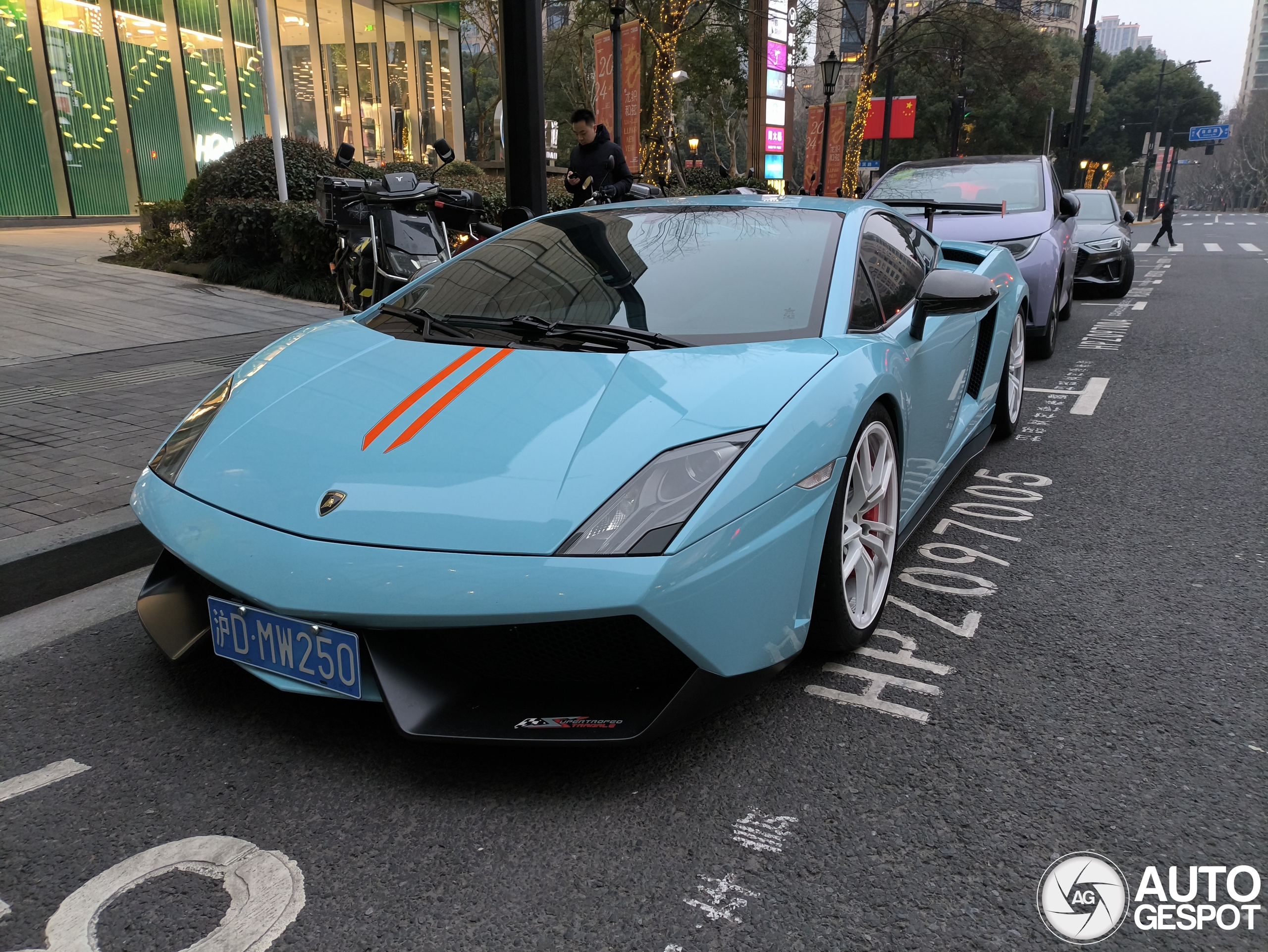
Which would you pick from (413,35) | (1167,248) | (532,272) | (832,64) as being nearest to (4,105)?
(413,35)

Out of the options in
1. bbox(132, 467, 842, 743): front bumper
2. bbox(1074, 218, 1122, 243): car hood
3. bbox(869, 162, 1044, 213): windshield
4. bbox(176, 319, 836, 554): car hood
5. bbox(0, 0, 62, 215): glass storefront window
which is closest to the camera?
bbox(132, 467, 842, 743): front bumper

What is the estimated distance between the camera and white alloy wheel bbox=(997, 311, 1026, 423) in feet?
15.5

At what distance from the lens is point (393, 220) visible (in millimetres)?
5996

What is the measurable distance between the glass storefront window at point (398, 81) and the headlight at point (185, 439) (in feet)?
82.2

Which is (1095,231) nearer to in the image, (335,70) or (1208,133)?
(335,70)

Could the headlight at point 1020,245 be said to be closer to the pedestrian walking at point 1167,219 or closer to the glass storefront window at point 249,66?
the glass storefront window at point 249,66

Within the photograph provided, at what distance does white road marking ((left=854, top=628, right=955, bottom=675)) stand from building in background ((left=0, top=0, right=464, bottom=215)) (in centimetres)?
1280

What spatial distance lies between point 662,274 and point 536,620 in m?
1.46

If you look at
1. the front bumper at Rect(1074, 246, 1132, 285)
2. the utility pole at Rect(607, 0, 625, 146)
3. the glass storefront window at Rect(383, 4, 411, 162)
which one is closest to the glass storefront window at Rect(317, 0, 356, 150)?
the glass storefront window at Rect(383, 4, 411, 162)

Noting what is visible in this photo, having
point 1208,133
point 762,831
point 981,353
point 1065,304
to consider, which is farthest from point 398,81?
point 1208,133

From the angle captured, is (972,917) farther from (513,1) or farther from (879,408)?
(513,1)

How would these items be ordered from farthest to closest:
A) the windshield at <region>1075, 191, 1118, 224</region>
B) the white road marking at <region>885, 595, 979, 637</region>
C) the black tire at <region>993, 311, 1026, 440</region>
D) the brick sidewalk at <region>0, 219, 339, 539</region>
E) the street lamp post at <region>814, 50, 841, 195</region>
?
the street lamp post at <region>814, 50, 841, 195</region> → the windshield at <region>1075, 191, 1118, 224</region> → the black tire at <region>993, 311, 1026, 440</region> → the brick sidewalk at <region>0, 219, 339, 539</region> → the white road marking at <region>885, 595, 979, 637</region>

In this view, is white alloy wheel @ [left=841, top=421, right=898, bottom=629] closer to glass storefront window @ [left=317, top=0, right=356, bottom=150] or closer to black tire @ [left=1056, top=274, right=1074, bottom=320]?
black tire @ [left=1056, top=274, right=1074, bottom=320]

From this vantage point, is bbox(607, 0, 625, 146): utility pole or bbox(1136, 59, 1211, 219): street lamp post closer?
bbox(607, 0, 625, 146): utility pole
